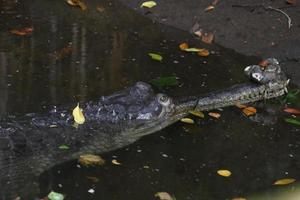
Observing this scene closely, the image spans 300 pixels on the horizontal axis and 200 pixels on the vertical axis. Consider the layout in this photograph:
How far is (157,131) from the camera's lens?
231 inches

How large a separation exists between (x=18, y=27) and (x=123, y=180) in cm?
364

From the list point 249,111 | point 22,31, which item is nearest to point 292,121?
point 249,111

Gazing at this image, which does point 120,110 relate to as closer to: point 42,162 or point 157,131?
point 157,131

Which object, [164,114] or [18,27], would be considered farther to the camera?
[18,27]

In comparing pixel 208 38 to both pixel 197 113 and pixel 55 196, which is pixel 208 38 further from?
pixel 55 196

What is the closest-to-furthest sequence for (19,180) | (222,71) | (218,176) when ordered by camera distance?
(19,180) → (218,176) → (222,71)

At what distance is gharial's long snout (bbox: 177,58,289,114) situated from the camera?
628 centimetres

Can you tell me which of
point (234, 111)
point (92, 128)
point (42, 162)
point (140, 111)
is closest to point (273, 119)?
point (234, 111)

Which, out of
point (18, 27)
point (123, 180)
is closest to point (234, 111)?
point (123, 180)

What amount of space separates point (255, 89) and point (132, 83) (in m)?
1.28

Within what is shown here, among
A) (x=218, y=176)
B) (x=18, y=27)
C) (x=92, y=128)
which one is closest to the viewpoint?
(x=218, y=176)

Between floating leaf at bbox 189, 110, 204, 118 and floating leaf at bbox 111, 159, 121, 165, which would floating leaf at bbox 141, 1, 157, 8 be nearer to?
floating leaf at bbox 189, 110, 204, 118

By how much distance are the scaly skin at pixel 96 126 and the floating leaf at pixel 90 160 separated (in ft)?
0.18

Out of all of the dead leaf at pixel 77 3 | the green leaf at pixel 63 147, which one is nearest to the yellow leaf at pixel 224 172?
the green leaf at pixel 63 147
